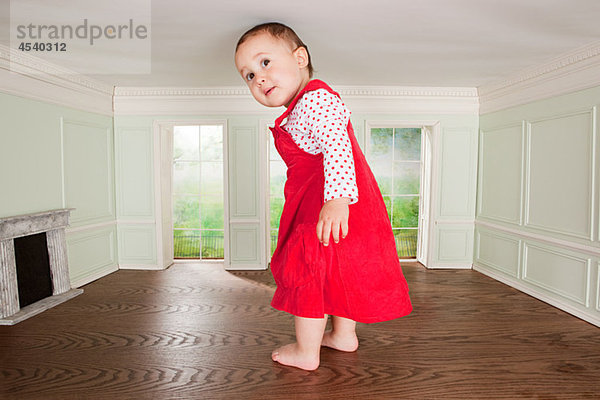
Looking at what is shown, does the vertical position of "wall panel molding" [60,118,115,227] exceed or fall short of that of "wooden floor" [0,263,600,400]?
it exceeds it

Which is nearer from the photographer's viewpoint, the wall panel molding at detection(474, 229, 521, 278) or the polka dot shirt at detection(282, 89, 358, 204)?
the polka dot shirt at detection(282, 89, 358, 204)

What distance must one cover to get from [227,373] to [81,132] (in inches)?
121

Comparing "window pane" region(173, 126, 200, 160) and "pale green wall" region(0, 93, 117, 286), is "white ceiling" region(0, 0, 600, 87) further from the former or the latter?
"window pane" region(173, 126, 200, 160)

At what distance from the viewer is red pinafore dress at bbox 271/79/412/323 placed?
170 cm

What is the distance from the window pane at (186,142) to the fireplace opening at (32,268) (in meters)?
2.73

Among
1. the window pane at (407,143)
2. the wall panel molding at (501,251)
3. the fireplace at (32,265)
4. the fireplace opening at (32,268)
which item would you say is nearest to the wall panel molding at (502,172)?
the wall panel molding at (501,251)

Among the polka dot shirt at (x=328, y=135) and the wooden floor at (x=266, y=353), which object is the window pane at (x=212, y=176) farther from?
the polka dot shirt at (x=328, y=135)

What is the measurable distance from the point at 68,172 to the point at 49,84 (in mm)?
826

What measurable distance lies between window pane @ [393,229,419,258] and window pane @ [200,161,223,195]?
9.45ft

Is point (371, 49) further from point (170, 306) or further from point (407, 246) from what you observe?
point (407, 246)

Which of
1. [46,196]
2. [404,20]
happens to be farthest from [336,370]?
[46,196]

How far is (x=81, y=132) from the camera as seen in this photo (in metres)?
3.82

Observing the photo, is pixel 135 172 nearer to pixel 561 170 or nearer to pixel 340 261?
pixel 340 261

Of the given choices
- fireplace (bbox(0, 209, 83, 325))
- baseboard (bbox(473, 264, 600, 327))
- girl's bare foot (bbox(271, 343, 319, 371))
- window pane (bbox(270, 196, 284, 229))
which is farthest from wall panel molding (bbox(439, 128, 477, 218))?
fireplace (bbox(0, 209, 83, 325))
